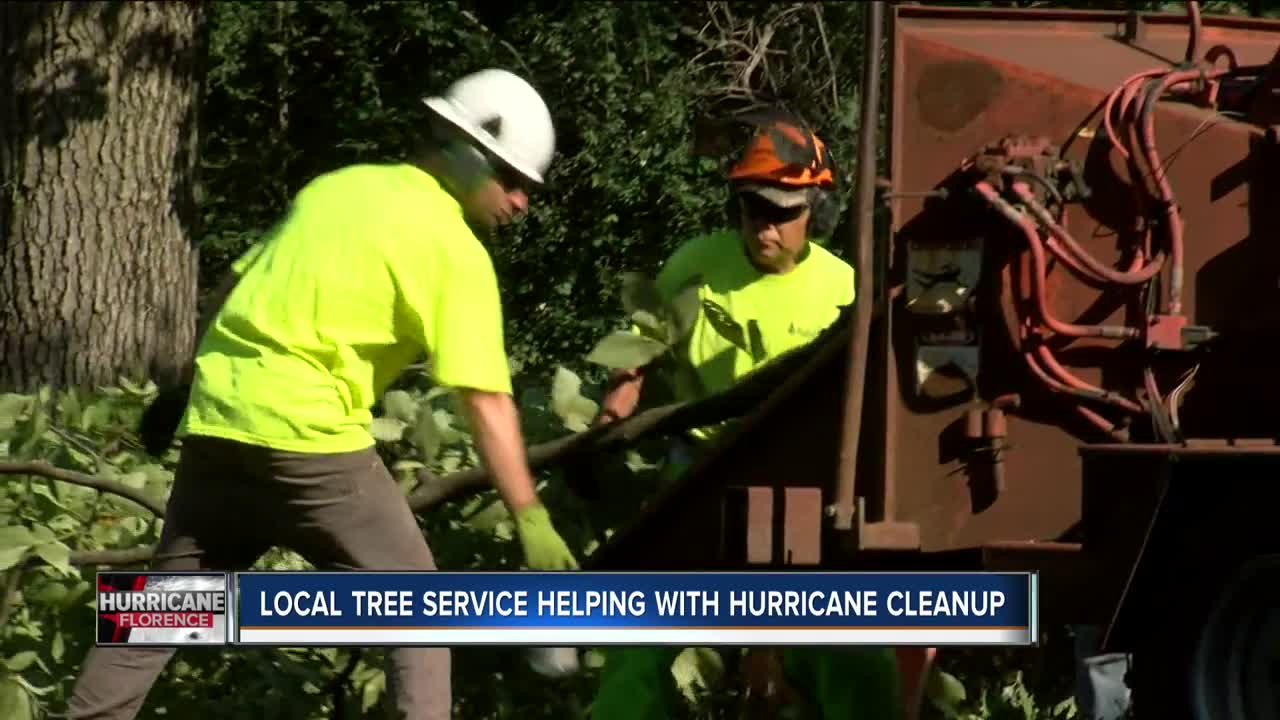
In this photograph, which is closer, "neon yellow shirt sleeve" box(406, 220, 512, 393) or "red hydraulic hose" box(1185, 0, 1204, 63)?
"neon yellow shirt sleeve" box(406, 220, 512, 393)

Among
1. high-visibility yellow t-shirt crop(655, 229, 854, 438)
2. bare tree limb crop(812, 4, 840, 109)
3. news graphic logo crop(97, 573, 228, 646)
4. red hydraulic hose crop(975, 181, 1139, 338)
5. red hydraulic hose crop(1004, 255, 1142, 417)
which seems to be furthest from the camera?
bare tree limb crop(812, 4, 840, 109)

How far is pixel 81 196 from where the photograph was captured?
9.04m

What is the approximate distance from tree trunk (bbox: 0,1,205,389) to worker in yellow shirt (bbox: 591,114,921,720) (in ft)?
10.9

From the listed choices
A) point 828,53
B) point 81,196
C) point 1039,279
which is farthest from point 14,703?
point 828,53

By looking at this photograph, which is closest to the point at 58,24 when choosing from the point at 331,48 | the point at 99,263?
the point at 99,263

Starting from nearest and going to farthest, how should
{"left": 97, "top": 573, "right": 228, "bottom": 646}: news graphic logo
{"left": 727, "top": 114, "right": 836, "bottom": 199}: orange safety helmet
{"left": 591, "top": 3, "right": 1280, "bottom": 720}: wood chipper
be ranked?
{"left": 591, "top": 3, "right": 1280, "bottom": 720}: wood chipper < {"left": 97, "top": 573, "right": 228, "bottom": 646}: news graphic logo < {"left": 727, "top": 114, "right": 836, "bottom": 199}: orange safety helmet

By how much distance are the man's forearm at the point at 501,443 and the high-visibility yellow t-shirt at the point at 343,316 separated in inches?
1.5

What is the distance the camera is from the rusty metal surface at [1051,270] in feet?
17.1

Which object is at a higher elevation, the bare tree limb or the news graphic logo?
the bare tree limb

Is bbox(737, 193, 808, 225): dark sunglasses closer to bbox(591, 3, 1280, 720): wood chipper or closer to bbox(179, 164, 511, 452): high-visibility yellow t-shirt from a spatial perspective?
bbox(591, 3, 1280, 720): wood chipper

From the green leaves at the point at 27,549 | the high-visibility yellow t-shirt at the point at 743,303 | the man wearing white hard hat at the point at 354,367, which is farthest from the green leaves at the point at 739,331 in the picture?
the green leaves at the point at 27,549

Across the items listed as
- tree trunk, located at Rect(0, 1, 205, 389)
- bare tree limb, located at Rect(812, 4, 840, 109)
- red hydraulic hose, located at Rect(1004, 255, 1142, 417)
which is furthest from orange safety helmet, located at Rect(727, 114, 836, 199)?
bare tree limb, located at Rect(812, 4, 840, 109)

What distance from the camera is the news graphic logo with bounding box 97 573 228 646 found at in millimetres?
5340

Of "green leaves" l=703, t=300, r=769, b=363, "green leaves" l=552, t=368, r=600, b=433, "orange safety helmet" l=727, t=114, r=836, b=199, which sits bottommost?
"green leaves" l=552, t=368, r=600, b=433
